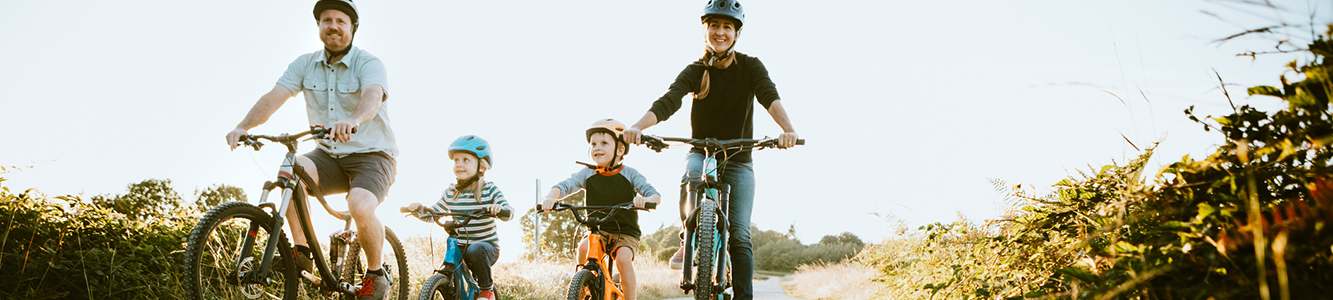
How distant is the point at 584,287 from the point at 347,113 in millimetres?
1824

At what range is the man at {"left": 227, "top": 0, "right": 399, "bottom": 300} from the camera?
408 centimetres

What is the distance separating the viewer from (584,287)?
4.25 metres

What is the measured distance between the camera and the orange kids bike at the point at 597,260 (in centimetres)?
432

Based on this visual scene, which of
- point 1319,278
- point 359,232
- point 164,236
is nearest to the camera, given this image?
point 1319,278

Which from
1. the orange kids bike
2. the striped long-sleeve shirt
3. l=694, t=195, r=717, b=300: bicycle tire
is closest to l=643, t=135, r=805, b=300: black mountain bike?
l=694, t=195, r=717, b=300: bicycle tire

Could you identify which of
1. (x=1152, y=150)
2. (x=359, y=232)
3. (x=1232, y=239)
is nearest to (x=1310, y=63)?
(x=1232, y=239)

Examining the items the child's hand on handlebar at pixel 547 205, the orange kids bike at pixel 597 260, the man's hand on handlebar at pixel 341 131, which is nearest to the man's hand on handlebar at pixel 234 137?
the man's hand on handlebar at pixel 341 131

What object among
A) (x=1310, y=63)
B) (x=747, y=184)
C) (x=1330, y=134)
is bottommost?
(x=1330, y=134)

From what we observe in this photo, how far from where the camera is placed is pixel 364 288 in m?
4.19

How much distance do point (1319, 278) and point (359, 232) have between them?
4.16 meters

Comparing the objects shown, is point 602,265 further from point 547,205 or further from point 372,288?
point 372,288

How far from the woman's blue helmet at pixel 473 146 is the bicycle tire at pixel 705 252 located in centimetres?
195

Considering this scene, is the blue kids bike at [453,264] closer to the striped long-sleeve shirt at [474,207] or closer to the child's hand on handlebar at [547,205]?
the striped long-sleeve shirt at [474,207]

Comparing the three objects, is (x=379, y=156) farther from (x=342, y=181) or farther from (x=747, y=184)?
(x=747, y=184)
